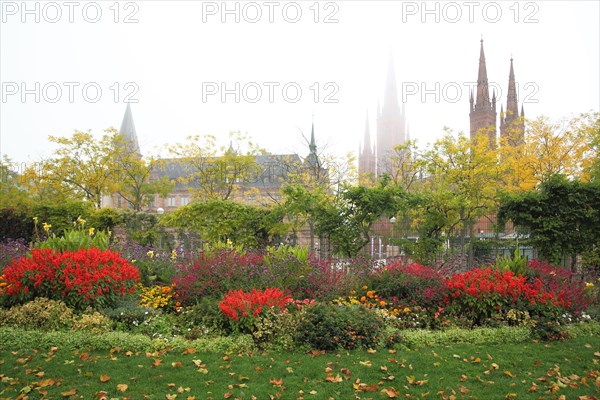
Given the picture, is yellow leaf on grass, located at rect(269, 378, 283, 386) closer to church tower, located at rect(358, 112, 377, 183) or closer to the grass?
the grass

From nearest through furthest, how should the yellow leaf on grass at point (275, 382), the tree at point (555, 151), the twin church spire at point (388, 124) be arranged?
the yellow leaf on grass at point (275, 382), the tree at point (555, 151), the twin church spire at point (388, 124)

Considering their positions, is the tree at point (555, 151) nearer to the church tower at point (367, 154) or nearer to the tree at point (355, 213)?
the tree at point (355, 213)

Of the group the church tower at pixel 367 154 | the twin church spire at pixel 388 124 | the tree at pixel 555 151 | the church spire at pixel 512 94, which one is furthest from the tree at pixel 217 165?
the twin church spire at pixel 388 124

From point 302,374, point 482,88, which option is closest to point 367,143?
point 482,88

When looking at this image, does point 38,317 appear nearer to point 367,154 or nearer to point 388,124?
point 367,154

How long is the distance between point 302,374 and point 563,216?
9944 mm

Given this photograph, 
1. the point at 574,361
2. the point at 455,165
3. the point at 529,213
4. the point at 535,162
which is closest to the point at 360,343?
the point at 574,361

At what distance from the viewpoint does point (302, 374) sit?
18.4 ft

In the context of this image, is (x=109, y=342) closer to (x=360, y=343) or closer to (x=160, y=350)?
(x=160, y=350)

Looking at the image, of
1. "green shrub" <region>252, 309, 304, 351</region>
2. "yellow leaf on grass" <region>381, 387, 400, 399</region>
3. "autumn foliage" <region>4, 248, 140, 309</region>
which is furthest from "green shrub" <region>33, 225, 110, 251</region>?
"yellow leaf on grass" <region>381, 387, 400, 399</region>

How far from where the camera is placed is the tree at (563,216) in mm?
12406

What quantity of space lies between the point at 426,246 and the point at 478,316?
22.7 feet

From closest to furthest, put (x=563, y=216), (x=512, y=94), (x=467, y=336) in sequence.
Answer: (x=467, y=336) → (x=563, y=216) → (x=512, y=94)

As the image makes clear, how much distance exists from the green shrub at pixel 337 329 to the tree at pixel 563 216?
774 centimetres
